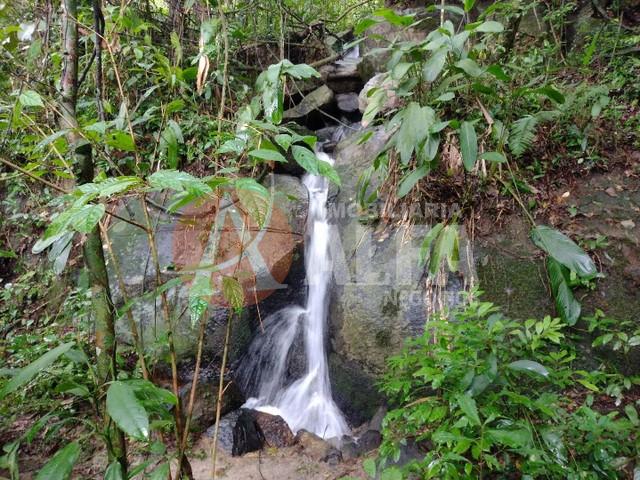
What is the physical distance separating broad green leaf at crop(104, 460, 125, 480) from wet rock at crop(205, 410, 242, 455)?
2.32 m

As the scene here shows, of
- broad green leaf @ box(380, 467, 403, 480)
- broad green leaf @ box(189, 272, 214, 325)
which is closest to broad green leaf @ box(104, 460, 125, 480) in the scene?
broad green leaf @ box(189, 272, 214, 325)

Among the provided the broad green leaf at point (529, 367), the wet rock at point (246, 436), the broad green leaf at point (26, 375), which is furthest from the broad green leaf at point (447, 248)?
the wet rock at point (246, 436)

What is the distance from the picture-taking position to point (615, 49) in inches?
147

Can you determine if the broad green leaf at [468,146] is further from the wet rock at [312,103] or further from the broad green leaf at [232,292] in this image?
the wet rock at [312,103]

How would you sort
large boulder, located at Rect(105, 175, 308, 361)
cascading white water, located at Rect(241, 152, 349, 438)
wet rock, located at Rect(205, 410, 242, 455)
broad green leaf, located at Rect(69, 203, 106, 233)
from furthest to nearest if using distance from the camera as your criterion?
large boulder, located at Rect(105, 175, 308, 361) → cascading white water, located at Rect(241, 152, 349, 438) → wet rock, located at Rect(205, 410, 242, 455) → broad green leaf, located at Rect(69, 203, 106, 233)

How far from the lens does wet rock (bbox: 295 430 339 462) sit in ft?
9.83

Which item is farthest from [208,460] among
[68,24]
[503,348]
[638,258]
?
[638,258]

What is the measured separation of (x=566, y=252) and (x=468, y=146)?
87 cm

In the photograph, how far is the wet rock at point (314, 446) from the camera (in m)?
3.00

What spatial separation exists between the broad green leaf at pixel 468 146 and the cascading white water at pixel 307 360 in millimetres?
1914

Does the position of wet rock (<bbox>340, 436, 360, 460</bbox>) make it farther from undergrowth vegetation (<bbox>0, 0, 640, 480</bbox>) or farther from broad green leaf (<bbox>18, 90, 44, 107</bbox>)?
broad green leaf (<bbox>18, 90, 44, 107</bbox>)

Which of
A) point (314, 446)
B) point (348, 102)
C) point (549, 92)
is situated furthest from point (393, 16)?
point (348, 102)

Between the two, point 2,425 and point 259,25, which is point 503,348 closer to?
point 2,425

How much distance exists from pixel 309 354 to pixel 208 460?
132 centimetres
